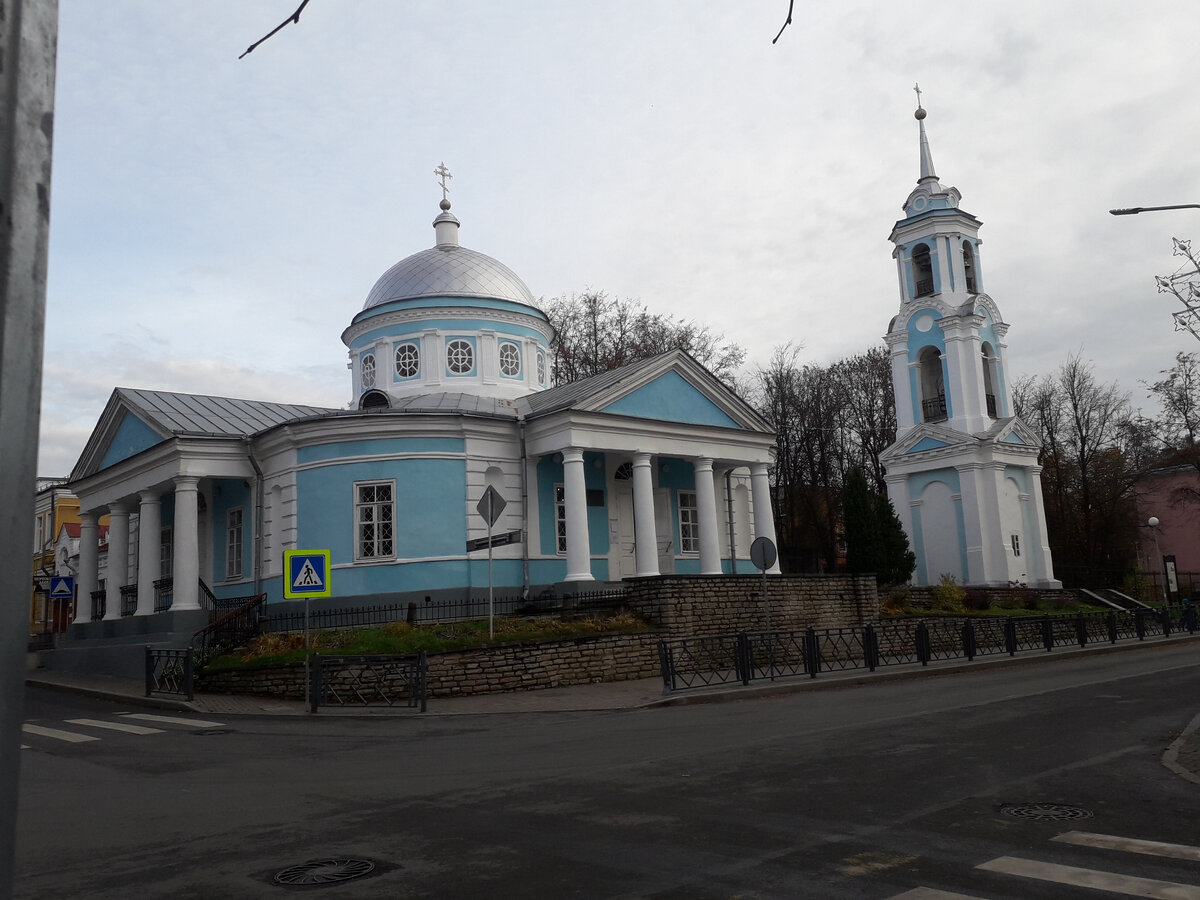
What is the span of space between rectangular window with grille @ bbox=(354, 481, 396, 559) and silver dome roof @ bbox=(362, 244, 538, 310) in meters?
8.88

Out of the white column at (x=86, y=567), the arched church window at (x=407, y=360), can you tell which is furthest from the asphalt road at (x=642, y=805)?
the white column at (x=86, y=567)

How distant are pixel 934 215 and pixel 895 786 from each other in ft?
121

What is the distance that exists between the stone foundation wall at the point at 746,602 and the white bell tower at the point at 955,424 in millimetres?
14099

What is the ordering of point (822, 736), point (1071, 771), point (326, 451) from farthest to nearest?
point (326, 451) → point (822, 736) → point (1071, 771)

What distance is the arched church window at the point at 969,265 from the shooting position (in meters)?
41.6

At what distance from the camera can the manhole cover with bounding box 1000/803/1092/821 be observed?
23.1ft

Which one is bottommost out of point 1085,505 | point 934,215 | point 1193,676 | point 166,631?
point 1193,676

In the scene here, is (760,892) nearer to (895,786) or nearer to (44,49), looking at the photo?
(895,786)

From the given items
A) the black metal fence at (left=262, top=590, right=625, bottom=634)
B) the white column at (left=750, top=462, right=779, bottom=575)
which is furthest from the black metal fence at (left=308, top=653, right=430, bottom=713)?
the white column at (left=750, top=462, right=779, bottom=575)

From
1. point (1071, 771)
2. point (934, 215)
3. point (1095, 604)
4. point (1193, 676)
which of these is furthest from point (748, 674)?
point (934, 215)

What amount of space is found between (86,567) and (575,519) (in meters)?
17.2

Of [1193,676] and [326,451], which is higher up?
[326,451]

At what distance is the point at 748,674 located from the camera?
17.8m

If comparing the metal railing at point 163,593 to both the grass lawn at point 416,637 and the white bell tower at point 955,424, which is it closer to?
the grass lawn at point 416,637
